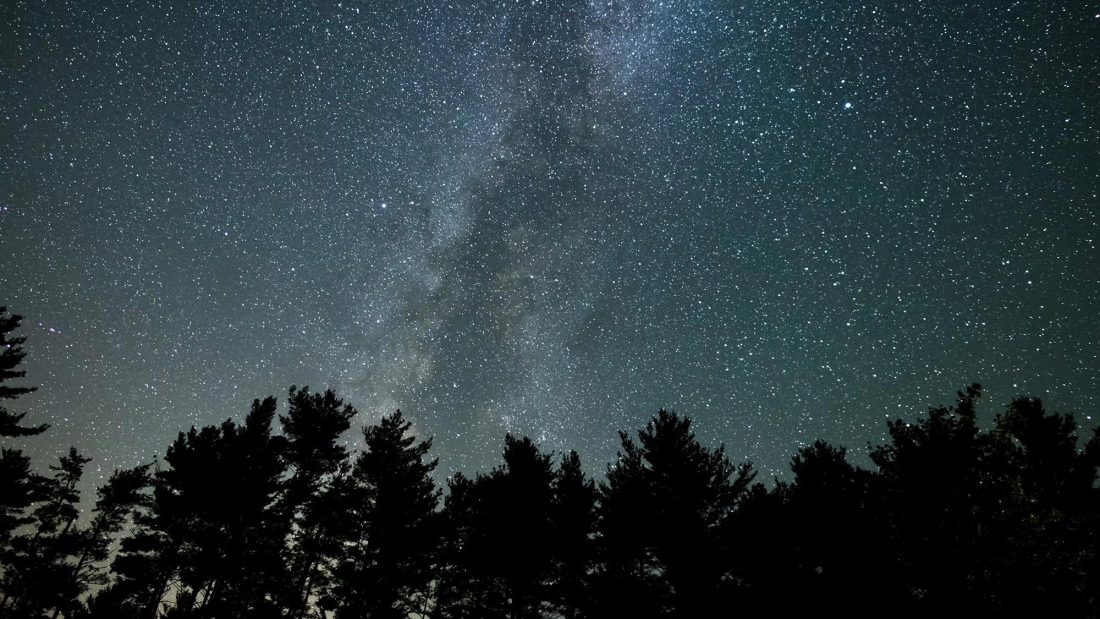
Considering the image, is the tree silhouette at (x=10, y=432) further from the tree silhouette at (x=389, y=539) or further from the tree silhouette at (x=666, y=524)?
the tree silhouette at (x=666, y=524)

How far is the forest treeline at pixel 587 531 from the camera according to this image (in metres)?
12.2

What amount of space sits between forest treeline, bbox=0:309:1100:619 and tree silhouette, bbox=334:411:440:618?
72 mm

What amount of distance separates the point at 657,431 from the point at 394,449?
11.4 m

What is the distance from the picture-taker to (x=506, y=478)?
18.5m

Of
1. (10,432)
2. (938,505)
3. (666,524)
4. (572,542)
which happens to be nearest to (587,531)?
(572,542)

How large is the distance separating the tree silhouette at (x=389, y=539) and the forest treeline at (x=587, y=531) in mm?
72

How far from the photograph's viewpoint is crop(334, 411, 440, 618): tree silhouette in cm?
1634

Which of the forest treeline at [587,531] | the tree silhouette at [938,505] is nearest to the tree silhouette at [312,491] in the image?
the forest treeline at [587,531]

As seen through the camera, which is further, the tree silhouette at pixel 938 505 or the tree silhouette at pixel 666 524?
the tree silhouette at pixel 666 524

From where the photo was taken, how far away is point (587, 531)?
60.7 ft

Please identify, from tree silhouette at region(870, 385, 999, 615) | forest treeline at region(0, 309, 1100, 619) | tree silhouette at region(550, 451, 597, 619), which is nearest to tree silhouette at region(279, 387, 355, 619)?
forest treeline at region(0, 309, 1100, 619)

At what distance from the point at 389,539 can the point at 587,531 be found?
7.58m

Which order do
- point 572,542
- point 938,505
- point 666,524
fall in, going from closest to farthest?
1. point 938,505
2. point 666,524
3. point 572,542

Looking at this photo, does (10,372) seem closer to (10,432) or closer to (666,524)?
(10,432)
